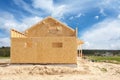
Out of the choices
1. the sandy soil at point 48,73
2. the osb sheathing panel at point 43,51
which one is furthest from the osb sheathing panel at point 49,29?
the sandy soil at point 48,73

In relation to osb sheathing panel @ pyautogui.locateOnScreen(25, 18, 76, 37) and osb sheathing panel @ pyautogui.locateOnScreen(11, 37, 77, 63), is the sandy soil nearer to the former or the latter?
osb sheathing panel @ pyautogui.locateOnScreen(11, 37, 77, 63)

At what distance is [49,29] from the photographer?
2662 centimetres

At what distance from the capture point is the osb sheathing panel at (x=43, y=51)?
23406mm

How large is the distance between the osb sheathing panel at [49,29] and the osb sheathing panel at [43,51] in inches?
119

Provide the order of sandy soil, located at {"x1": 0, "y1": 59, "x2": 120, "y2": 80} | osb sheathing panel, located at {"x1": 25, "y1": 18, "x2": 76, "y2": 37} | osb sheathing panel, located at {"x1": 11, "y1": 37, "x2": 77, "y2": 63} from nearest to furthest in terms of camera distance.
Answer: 1. sandy soil, located at {"x1": 0, "y1": 59, "x2": 120, "y2": 80}
2. osb sheathing panel, located at {"x1": 11, "y1": 37, "x2": 77, "y2": 63}
3. osb sheathing panel, located at {"x1": 25, "y1": 18, "x2": 76, "y2": 37}

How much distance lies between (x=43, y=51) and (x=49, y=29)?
376 centimetres

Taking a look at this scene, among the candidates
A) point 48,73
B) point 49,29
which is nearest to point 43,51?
point 48,73

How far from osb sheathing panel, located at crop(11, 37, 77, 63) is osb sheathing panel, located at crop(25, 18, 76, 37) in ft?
9.90

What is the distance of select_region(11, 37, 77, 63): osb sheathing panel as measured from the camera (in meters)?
23.4

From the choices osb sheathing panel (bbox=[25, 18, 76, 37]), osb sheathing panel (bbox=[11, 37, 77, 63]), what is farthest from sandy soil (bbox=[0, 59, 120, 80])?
osb sheathing panel (bbox=[25, 18, 76, 37])

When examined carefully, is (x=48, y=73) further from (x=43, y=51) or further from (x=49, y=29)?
(x=49, y=29)

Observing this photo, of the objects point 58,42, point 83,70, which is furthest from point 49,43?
point 83,70

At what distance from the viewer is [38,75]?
21281 millimetres

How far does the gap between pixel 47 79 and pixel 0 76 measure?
364 centimetres
